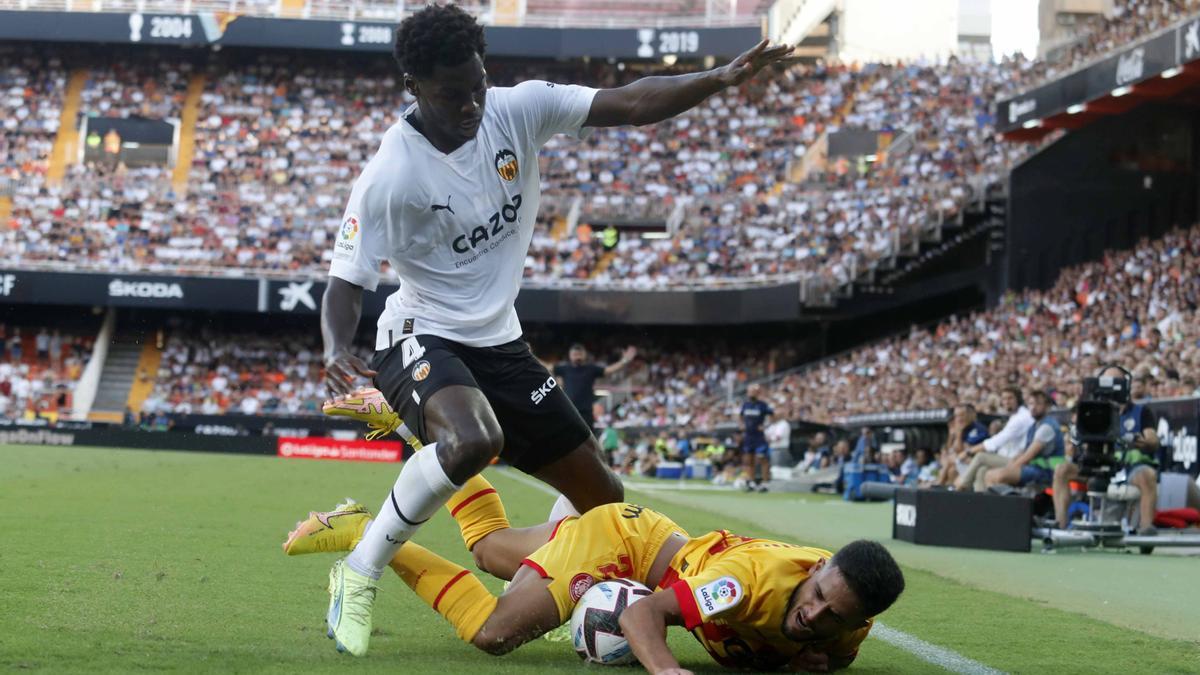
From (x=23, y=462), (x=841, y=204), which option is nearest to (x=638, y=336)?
(x=841, y=204)

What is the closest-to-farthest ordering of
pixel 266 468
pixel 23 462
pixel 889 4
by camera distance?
pixel 23 462 < pixel 266 468 < pixel 889 4

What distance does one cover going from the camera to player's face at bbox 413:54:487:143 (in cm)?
556

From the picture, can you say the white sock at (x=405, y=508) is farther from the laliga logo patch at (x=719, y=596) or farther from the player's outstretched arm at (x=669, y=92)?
the player's outstretched arm at (x=669, y=92)

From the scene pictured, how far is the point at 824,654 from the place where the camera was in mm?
5285

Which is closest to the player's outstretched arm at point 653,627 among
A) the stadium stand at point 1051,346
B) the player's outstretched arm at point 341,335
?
the player's outstretched arm at point 341,335

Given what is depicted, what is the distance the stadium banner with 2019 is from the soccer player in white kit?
4086cm

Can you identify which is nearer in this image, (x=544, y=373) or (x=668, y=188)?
(x=544, y=373)

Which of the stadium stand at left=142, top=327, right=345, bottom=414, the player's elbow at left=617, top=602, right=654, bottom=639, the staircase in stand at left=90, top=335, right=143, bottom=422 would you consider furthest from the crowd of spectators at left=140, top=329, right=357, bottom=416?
the player's elbow at left=617, top=602, right=654, bottom=639

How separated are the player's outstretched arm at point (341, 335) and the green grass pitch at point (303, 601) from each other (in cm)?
99

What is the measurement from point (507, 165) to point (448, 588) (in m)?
1.66

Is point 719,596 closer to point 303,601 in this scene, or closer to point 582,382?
point 303,601

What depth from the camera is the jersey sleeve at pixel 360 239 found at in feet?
18.6

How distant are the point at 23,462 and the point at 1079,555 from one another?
A: 16.1 m

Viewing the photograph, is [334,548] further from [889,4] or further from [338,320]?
[889,4]
